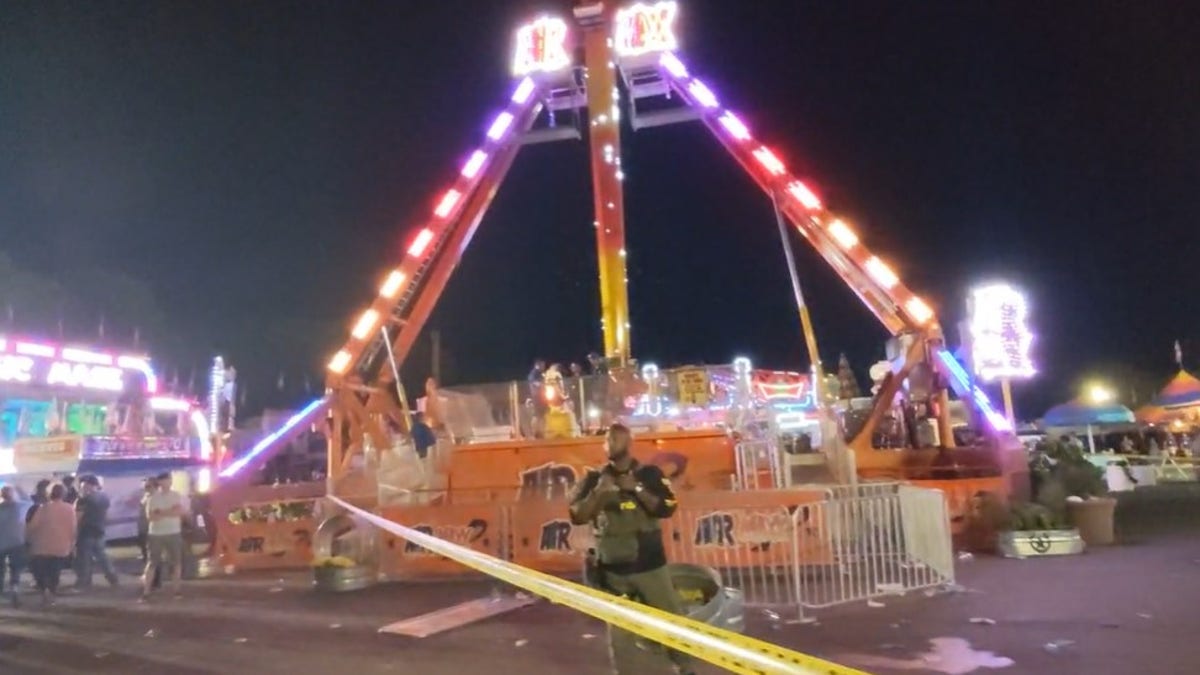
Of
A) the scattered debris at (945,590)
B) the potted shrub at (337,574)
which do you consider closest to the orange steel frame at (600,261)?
the potted shrub at (337,574)

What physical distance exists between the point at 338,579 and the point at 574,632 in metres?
4.94

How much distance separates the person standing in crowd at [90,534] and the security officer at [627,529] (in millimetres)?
11522

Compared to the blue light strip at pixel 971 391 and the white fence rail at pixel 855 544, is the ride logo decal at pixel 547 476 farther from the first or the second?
the blue light strip at pixel 971 391

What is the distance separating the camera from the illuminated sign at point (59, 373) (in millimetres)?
26734

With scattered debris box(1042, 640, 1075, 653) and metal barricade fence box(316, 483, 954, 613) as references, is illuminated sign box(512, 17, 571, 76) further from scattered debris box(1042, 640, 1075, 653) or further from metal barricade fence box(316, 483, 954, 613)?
scattered debris box(1042, 640, 1075, 653)

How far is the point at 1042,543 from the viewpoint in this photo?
13.4 meters

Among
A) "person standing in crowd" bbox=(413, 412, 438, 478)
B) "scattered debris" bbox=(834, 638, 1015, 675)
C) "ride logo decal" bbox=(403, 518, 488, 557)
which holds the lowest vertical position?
"scattered debris" bbox=(834, 638, 1015, 675)

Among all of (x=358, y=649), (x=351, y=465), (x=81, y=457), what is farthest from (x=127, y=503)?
(x=358, y=649)

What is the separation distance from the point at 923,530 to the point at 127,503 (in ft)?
72.9

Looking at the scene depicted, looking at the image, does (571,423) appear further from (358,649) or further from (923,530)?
(358,649)

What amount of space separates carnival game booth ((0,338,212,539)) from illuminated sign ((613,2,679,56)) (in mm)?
15653

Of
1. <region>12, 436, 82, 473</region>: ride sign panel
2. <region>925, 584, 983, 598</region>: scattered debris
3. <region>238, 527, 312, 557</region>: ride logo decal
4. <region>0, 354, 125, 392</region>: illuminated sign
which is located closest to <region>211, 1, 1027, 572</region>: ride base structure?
<region>238, 527, 312, 557</region>: ride logo decal

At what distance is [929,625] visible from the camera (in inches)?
340

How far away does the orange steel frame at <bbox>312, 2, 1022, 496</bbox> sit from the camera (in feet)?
62.3
